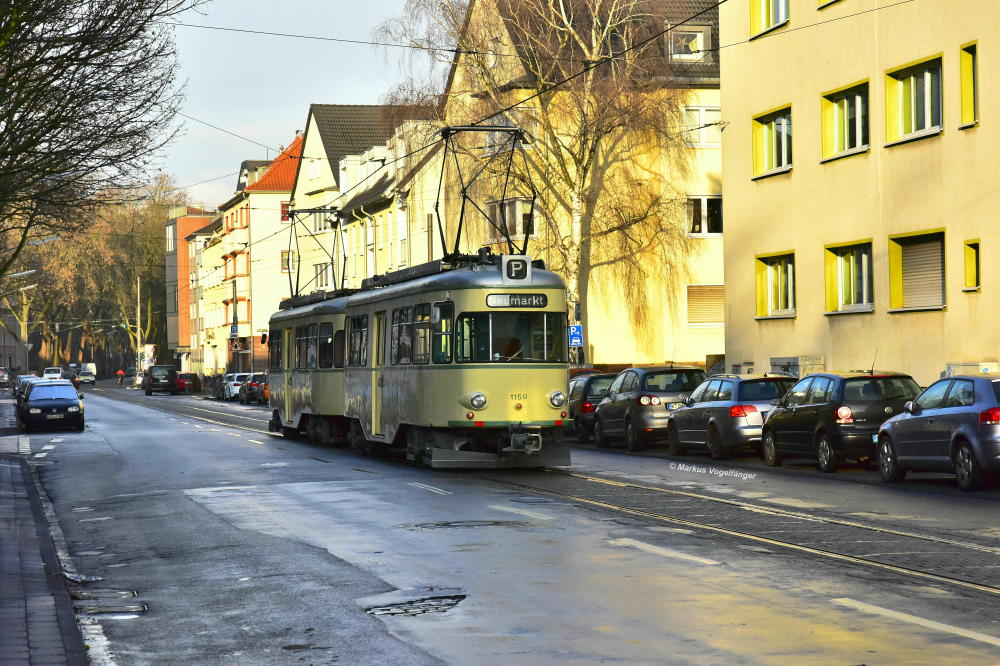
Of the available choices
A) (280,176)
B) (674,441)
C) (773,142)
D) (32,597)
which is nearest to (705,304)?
(773,142)

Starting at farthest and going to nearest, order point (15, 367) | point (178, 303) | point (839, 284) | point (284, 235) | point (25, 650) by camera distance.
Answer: point (15, 367)
point (178, 303)
point (284, 235)
point (839, 284)
point (25, 650)

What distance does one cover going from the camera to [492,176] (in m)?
42.8

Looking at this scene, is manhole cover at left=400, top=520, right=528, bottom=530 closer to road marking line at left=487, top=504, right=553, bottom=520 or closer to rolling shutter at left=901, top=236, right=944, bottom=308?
road marking line at left=487, top=504, right=553, bottom=520

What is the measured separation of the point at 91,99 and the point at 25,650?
15.8 metres

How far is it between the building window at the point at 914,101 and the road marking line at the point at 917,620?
20.5 metres

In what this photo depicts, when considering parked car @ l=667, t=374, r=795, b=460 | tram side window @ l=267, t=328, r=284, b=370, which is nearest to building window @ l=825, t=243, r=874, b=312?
parked car @ l=667, t=374, r=795, b=460

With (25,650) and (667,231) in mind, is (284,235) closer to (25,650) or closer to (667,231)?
(667,231)

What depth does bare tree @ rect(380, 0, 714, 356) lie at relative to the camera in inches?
1652

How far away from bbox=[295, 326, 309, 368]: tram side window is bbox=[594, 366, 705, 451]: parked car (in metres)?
6.73

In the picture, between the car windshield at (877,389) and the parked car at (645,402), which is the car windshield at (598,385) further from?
the car windshield at (877,389)

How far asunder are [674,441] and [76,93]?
38.8 feet

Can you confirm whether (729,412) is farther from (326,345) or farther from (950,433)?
(326,345)

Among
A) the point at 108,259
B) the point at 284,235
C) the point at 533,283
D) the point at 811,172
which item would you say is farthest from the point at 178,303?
the point at 533,283

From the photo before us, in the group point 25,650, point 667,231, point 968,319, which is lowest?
point 25,650
